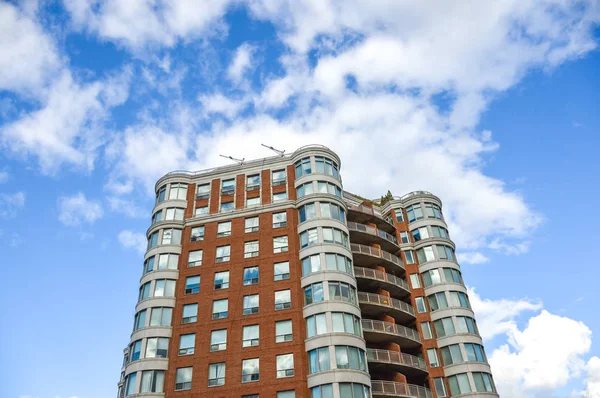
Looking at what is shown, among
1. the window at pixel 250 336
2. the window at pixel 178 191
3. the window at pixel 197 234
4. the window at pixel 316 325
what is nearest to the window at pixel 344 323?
the window at pixel 316 325

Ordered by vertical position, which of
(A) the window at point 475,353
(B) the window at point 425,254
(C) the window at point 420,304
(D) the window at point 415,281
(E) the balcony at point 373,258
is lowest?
(A) the window at point 475,353

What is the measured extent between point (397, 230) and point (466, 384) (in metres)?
19.1

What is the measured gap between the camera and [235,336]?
42688mm

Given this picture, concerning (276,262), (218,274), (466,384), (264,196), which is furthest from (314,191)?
(466,384)

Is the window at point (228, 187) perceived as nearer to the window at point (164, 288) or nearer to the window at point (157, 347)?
the window at point (164, 288)

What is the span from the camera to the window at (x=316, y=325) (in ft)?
135

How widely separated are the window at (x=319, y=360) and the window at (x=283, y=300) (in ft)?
16.3

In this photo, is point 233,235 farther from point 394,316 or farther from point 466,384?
point 466,384

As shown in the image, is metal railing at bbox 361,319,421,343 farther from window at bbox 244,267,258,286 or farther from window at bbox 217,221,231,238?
window at bbox 217,221,231,238

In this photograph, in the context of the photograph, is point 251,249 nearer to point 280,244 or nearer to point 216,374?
point 280,244

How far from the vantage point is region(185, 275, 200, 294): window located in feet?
152

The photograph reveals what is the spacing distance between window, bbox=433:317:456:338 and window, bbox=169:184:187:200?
3006 centimetres

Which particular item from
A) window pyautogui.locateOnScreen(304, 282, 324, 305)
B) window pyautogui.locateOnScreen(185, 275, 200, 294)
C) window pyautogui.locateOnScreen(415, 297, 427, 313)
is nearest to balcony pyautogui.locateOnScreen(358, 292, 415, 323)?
window pyautogui.locateOnScreen(415, 297, 427, 313)

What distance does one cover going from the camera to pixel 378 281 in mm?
49875
